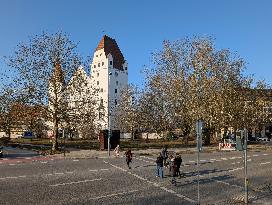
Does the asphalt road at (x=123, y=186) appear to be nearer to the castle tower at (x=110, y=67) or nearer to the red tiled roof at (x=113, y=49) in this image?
the castle tower at (x=110, y=67)

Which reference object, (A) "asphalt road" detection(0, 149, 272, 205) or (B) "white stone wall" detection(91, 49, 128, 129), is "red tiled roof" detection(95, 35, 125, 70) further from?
(A) "asphalt road" detection(0, 149, 272, 205)

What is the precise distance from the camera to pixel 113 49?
121125mm

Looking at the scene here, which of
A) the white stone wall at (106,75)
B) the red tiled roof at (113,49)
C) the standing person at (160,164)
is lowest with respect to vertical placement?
the standing person at (160,164)

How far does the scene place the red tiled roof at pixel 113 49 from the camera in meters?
119

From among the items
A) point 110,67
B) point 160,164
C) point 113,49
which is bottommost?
point 160,164

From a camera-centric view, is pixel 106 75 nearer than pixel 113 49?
Yes

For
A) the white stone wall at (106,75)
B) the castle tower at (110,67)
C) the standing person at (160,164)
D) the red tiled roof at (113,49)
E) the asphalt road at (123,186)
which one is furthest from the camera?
the red tiled roof at (113,49)

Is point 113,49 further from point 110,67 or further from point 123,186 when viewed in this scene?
point 123,186

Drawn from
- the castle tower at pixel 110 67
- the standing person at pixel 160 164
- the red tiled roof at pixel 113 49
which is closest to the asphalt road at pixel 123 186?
the standing person at pixel 160 164

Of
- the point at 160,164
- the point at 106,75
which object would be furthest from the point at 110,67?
the point at 160,164

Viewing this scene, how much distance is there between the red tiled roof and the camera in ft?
390

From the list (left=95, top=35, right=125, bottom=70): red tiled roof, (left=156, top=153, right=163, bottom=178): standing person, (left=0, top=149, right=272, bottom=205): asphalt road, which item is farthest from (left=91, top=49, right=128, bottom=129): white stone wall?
(left=156, top=153, right=163, bottom=178): standing person

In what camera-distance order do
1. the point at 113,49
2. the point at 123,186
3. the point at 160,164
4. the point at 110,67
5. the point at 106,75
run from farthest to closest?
the point at 113,49 < the point at 110,67 < the point at 106,75 < the point at 160,164 < the point at 123,186

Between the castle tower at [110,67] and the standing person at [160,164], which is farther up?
the castle tower at [110,67]
